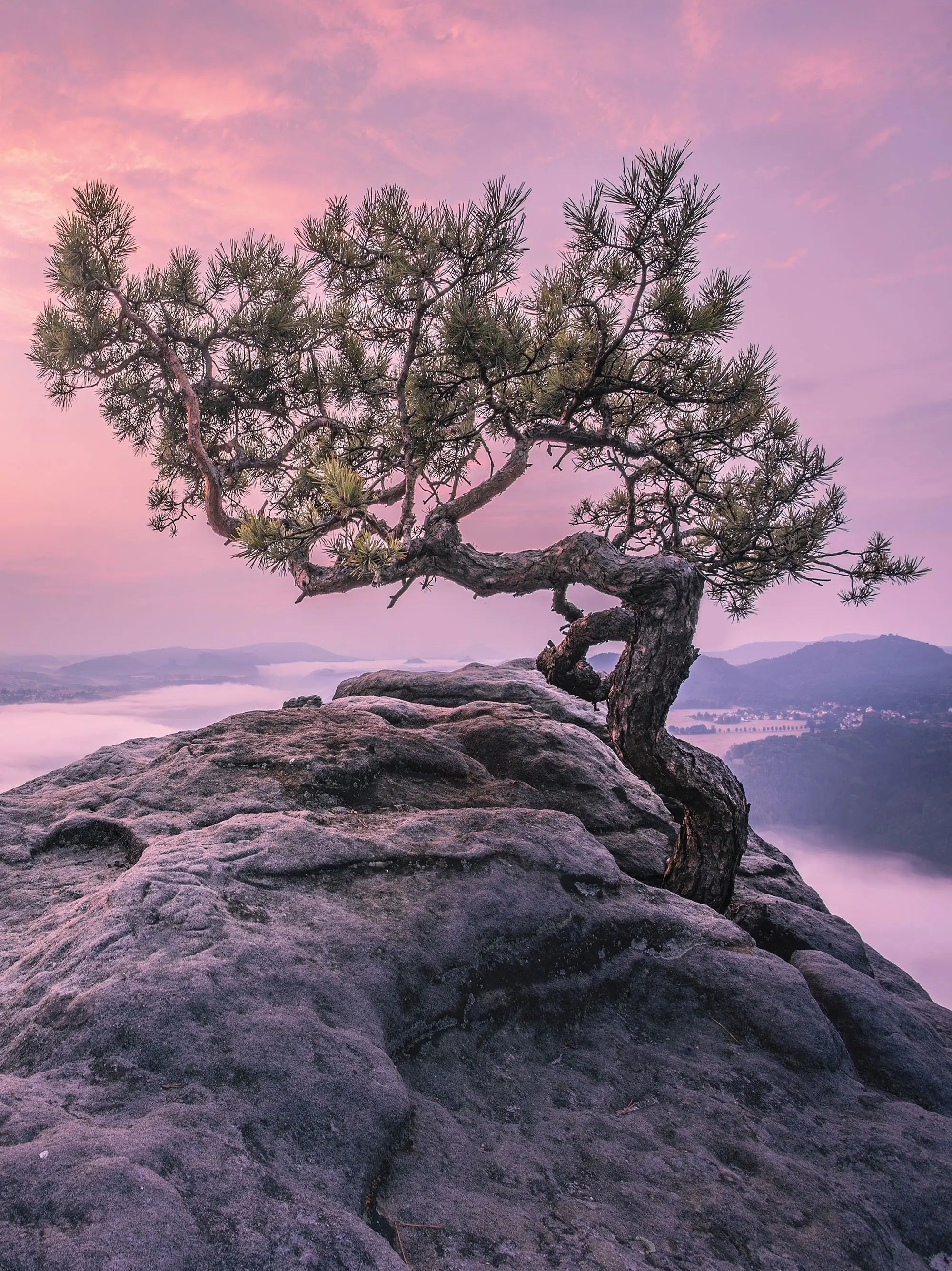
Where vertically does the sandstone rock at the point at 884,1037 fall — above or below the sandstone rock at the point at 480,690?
below

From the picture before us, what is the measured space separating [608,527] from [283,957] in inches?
294

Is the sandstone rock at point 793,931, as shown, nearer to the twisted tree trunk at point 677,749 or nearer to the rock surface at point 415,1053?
the rock surface at point 415,1053

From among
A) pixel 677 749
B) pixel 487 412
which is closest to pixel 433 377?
pixel 487 412

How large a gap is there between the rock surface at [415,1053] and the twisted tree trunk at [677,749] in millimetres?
620

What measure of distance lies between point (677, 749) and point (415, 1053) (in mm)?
3473

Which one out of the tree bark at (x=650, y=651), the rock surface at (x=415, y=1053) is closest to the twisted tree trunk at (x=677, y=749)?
the tree bark at (x=650, y=651)

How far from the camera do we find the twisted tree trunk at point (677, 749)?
5.83m

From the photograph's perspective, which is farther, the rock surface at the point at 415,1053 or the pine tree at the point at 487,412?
the pine tree at the point at 487,412

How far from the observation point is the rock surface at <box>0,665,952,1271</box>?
91.5 inches

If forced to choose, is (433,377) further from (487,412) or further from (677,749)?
(677,749)

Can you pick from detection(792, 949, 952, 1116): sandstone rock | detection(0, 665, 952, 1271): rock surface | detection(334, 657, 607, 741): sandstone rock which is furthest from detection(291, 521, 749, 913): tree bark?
detection(334, 657, 607, 741): sandstone rock

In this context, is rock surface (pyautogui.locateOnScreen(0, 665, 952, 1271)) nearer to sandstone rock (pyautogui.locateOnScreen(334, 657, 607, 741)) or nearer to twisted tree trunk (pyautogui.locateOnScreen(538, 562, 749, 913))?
twisted tree trunk (pyautogui.locateOnScreen(538, 562, 749, 913))

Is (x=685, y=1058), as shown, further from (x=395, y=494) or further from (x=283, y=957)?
(x=395, y=494)

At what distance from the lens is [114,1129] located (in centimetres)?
235
